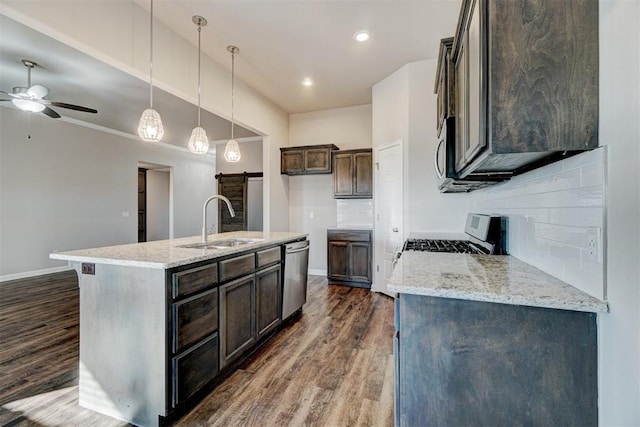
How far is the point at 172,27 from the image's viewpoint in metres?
3.07

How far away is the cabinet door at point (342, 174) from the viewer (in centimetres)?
495

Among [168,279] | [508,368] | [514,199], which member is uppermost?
[514,199]

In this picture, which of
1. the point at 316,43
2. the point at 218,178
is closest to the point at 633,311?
the point at 316,43

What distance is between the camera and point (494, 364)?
1054 mm

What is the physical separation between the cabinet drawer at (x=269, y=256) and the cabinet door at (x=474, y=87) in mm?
1793

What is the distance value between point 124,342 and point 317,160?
4.05m

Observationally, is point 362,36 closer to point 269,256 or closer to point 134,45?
point 134,45

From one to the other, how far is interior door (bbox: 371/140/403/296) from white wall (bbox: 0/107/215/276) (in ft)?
18.2

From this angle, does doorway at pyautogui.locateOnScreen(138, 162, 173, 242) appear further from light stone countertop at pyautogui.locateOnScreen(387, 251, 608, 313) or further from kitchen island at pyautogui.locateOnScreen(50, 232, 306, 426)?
light stone countertop at pyautogui.locateOnScreen(387, 251, 608, 313)

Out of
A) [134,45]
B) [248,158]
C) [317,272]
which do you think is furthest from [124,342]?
[248,158]

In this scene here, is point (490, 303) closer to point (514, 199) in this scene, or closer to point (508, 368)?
point (508, 368)

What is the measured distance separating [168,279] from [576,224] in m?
1.89

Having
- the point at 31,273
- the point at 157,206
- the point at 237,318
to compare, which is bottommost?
the point at 31,273

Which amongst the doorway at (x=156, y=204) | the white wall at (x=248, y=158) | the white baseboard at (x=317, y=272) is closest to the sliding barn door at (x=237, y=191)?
the white wall at (x=248, y=158)
